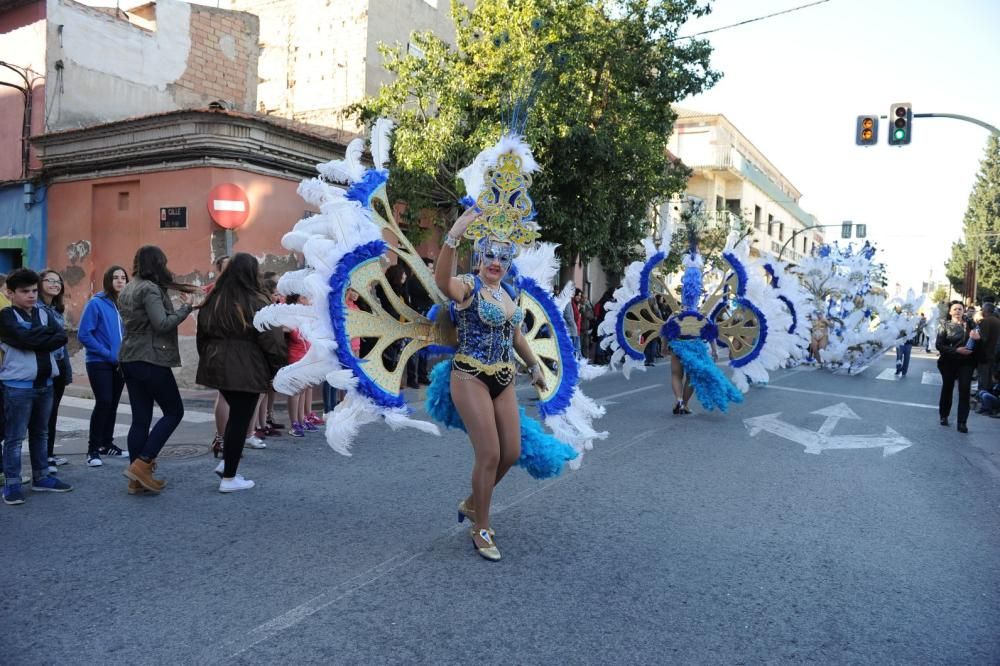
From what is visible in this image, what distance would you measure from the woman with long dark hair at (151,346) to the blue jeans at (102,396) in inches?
38.3

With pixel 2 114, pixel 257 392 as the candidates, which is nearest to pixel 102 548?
pixel 257 392

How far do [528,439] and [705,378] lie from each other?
524cm

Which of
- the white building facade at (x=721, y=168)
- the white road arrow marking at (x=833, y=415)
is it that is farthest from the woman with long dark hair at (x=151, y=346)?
the white building facade at (x=721, y=168)

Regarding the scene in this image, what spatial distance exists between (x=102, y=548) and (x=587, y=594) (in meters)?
2.73

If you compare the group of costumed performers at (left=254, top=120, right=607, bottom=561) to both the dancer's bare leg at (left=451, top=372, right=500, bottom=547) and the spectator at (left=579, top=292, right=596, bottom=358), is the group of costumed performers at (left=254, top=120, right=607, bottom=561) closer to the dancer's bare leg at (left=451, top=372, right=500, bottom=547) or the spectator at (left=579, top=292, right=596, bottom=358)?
the dancer's bare leg at (left=451, top=372, right=500, bottom=547)

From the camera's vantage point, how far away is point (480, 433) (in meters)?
4.17

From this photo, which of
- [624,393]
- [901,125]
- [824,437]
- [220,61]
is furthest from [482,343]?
[901,125]

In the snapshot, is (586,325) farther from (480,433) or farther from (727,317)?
(480,433)

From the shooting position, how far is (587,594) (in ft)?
12.2

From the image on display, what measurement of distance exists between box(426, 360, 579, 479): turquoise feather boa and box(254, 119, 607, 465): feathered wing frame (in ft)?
0.57

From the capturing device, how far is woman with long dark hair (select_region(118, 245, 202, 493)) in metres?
5.30

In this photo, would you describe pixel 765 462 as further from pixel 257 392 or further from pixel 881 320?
pixel 881 320

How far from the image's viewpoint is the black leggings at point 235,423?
17.3 ft

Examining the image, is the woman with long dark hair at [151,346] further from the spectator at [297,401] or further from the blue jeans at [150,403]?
the spectator at [297,401]
